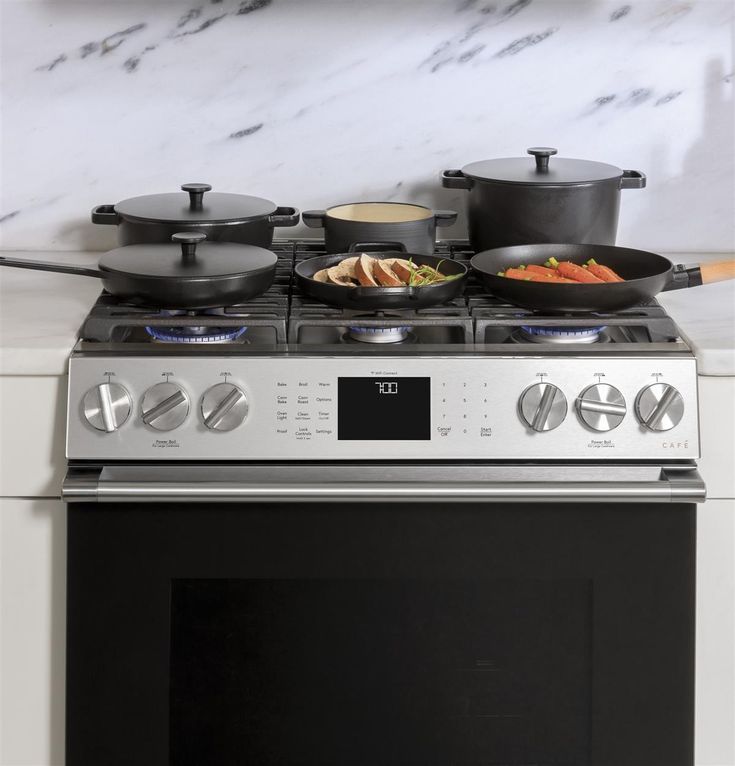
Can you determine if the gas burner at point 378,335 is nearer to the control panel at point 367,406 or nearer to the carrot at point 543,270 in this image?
the control panel at point 367,406

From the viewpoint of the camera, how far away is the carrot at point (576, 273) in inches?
66.0

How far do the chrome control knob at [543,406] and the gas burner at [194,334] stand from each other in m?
0.43

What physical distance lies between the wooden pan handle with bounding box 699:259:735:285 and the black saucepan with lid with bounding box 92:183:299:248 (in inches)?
26.6

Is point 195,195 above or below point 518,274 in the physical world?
above

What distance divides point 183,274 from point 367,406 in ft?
1.06

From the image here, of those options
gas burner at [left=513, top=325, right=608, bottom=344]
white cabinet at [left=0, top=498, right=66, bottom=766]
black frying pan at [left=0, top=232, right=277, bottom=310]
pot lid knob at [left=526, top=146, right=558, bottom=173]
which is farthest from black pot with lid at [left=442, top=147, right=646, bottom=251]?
white cabinet at [left=0, top=498, right=66, bottom=766]

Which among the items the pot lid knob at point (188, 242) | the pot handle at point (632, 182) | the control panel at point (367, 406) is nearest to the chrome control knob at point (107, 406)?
the control panel at point (367, 406)

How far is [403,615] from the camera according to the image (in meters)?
1.58

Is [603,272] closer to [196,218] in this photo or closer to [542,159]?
[542,159]

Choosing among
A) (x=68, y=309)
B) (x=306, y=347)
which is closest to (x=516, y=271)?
(x=306, y=347)

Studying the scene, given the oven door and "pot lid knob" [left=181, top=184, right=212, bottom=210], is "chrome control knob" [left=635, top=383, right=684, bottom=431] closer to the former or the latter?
the oven door

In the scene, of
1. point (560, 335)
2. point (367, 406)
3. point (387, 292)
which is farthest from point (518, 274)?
point (367, 406)

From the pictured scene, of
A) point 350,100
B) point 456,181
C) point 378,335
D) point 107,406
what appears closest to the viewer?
point 107,406

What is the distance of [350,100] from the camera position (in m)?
2.15
